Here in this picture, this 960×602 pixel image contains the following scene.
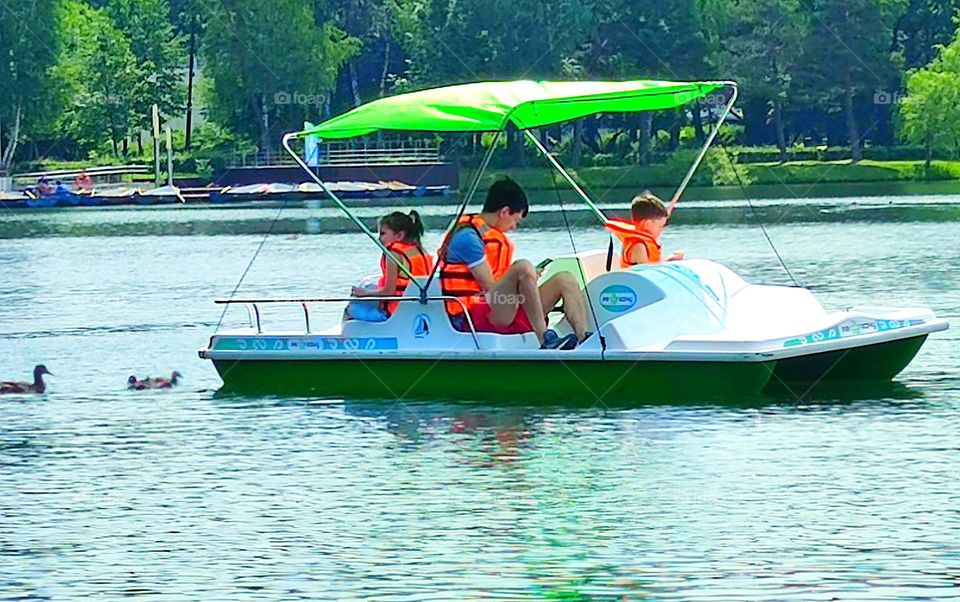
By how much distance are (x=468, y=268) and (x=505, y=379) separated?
94 centimetres

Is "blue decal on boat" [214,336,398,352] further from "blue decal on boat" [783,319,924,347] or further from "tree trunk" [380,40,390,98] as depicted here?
"tree trunk" [380,40,390,98]

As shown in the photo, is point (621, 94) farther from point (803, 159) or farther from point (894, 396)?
point (803, 159)

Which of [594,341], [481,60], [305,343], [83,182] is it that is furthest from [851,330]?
[481,60]

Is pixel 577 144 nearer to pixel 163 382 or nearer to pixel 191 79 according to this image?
pixel 191 79

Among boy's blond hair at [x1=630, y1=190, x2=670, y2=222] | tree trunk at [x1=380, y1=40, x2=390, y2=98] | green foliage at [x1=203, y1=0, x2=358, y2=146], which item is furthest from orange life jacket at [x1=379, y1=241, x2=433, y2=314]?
tree trunk at [x1=380, y1=40, x2=390, y2=98]

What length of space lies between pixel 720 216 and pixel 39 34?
152 ft

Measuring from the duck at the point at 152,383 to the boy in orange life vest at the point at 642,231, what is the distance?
15.7 ft

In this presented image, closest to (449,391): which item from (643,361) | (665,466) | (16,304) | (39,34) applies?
(643,361)

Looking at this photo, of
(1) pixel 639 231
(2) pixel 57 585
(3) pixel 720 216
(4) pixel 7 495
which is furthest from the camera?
(3) pixel 720 216

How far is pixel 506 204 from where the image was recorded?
18.1 meters

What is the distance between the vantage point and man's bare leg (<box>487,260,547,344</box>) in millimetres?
18125

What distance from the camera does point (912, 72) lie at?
314 ft

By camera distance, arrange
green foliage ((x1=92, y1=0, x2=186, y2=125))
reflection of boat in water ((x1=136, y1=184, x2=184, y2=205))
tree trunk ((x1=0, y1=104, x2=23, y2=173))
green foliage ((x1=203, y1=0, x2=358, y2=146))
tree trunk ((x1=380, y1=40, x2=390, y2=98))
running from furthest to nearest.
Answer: tree trunk ((x1=380, y1=40, x2=390, y2=98)) → green foliage ((x1=92, y1=0, x2=186, y2=125)) → tree trunk ((x1=0, y1=104, x2=23, y2=173)) → green foliage ((x1=203, y1=0, x2=358, y2=146)) → reflection of boat in water ((x1=136, y1=184, x2=184, y2=205))

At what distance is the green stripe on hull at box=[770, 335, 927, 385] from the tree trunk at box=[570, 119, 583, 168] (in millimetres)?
73150
